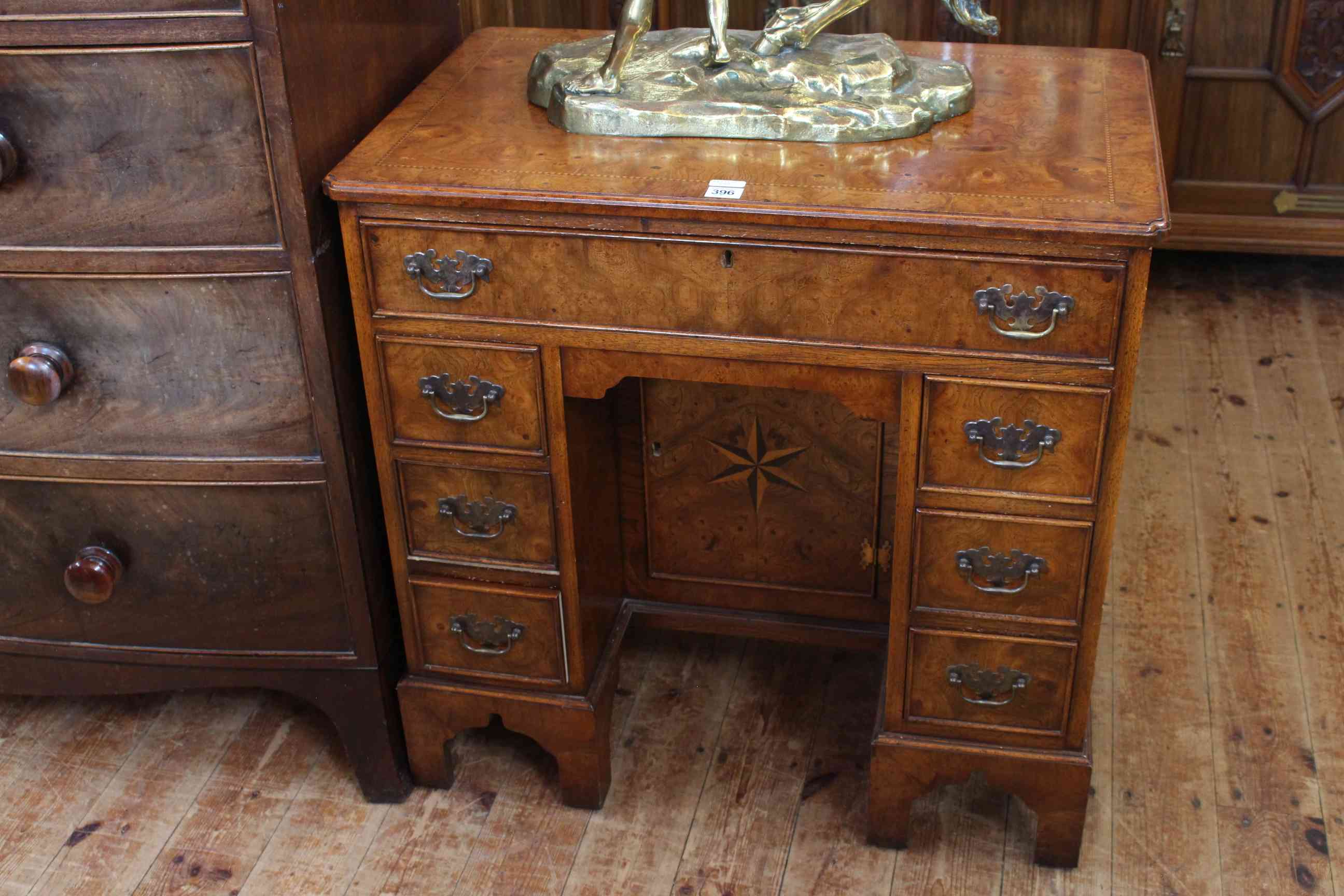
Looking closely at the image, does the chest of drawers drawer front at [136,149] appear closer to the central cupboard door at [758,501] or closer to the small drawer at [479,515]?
the small drawer at [479,515]

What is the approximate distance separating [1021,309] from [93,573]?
49.5 inches

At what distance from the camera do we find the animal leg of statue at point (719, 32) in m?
1.80

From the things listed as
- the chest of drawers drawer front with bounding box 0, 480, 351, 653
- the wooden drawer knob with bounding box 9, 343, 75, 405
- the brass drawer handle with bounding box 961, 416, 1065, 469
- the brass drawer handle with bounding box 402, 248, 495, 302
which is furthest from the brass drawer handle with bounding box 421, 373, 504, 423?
the brass drawer handle with bounding box 961, 416, 1065, 469

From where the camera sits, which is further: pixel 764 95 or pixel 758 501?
pixel 758 501

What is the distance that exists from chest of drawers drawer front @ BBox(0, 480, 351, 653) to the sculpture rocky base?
612 millimetres

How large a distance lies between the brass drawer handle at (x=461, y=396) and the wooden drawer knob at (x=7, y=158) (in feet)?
1.73

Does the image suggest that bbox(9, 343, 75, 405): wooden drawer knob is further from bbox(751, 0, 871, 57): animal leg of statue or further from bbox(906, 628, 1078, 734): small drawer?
bbox(906, 628, 1078, 734): small drawer

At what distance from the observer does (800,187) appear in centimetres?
A: 162

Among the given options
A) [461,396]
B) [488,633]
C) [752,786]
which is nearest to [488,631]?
[488,633]

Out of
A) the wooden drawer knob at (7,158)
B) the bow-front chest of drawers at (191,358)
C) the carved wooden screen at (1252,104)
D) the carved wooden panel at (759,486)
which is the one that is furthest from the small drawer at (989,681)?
the carved wooden screen at (1252,104)

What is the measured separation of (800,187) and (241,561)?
0.92 metres

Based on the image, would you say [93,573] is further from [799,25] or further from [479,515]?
[799,25]

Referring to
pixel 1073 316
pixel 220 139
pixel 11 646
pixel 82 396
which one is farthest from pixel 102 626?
pixel 1073 316

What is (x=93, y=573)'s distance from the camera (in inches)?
76.2
